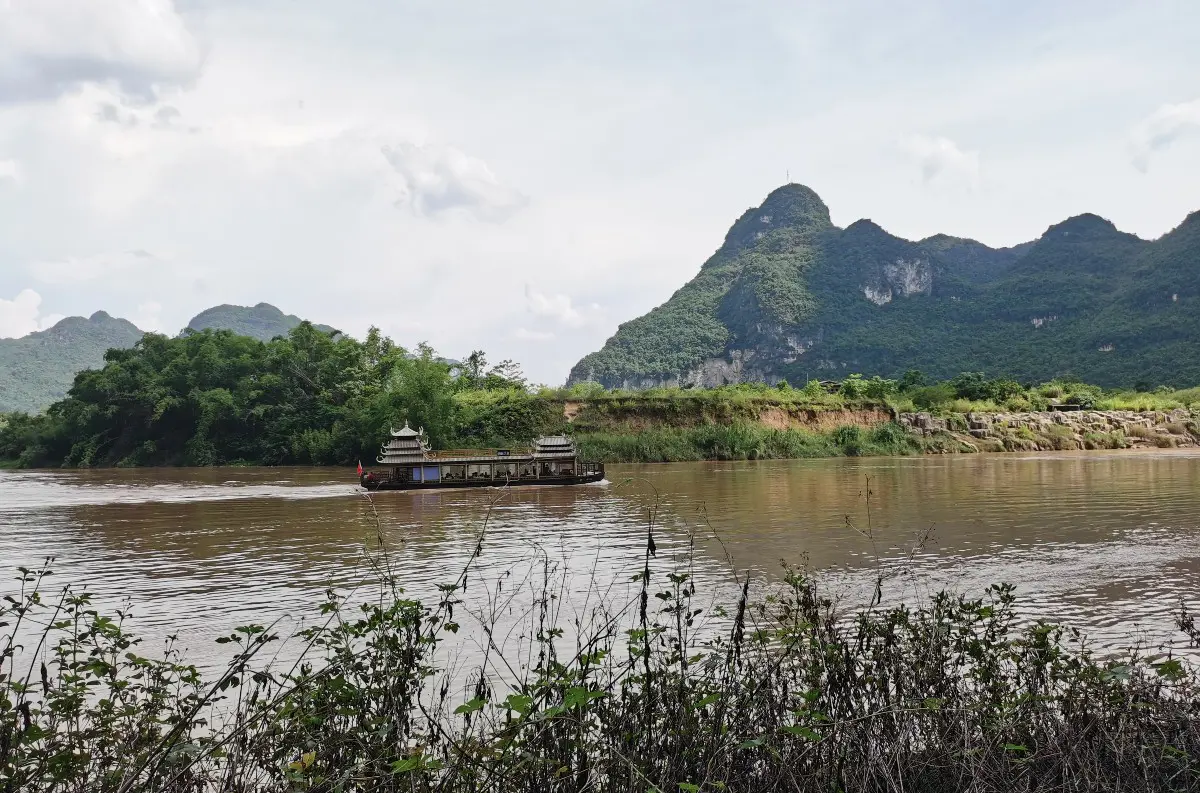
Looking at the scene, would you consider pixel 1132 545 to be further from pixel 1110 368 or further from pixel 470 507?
pixel 1110 368

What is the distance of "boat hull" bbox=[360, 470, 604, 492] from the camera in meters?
31.8

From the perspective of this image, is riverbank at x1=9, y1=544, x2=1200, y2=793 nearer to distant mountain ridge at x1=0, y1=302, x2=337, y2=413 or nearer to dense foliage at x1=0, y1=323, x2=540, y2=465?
dense foliage at x1=0, y1=323, x2=540, y2=465

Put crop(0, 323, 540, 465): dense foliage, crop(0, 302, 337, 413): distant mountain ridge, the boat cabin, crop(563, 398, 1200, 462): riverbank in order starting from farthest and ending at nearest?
1. crop(0, 302, 337, 413): distant mountain ridge
2. crop(0, 323, 540, 465): dense foliage
3. crop(563, 398, 1200, 462): riverbank
4. the boat cabin

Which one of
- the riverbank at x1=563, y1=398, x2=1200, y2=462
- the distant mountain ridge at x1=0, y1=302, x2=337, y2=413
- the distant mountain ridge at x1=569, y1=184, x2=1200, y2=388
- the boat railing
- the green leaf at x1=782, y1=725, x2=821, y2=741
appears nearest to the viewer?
the green leaf at x1=782, y1=725, x2=821, y2=741

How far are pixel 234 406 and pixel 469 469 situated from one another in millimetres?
32638

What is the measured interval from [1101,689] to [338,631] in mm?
4378

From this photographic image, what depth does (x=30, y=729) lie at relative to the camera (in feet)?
11.8

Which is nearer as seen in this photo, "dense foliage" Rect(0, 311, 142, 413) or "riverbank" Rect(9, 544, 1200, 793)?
"riverbank" Rect(9, 544, 1200, 793)

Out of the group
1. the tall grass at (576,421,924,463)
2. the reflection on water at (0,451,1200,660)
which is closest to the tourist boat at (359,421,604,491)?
the reflection on water at (0,451,1200,660)

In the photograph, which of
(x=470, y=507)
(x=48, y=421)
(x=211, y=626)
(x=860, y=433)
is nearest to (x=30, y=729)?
(x=211, y=626)

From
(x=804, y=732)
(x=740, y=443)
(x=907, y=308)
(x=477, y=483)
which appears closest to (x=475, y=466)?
(x=477, y=483)

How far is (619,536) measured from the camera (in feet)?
58.3

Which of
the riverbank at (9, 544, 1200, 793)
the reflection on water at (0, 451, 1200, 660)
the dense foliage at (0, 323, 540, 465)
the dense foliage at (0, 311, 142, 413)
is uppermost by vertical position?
the dense foliage at (0, 311, 142, 413)

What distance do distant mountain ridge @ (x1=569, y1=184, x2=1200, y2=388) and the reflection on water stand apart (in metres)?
83.7
